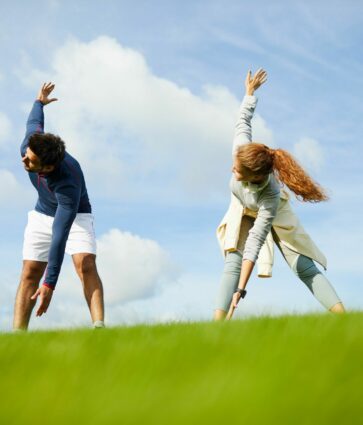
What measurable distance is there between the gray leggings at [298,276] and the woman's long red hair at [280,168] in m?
0.67

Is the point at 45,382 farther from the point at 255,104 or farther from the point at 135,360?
the point at 255,104

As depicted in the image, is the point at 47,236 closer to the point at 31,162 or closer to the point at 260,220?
the point at 31,162

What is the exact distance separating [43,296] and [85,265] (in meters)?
0.78

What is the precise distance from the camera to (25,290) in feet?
23.9

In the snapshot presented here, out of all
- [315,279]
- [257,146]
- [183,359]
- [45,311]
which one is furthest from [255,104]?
[183,359]

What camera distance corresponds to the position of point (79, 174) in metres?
6.90

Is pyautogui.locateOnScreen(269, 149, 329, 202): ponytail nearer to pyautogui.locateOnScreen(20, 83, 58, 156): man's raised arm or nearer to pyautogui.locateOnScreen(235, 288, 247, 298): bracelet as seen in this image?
pyautogui.locateOnScreen(235, 288, 247, 298): bracelet

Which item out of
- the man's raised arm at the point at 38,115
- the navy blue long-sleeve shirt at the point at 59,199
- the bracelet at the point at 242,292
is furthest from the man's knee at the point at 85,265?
the bracelet at the point at 242,292

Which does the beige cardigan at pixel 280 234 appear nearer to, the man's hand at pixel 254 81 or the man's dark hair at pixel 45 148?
the man's hand at pixel 254 81

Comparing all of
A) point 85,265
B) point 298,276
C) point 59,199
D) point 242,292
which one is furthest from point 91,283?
point 298,276

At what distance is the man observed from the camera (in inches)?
259

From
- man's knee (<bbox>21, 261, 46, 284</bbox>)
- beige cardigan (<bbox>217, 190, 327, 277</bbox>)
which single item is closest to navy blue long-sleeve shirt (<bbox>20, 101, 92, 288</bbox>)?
man's knee (<bbox>21, 261, 46, 284</bbox>)

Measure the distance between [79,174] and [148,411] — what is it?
14.2ft

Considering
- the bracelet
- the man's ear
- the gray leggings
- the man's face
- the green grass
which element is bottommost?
the green grass
